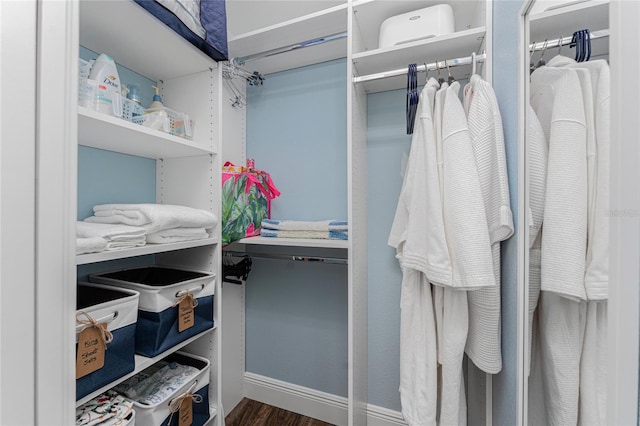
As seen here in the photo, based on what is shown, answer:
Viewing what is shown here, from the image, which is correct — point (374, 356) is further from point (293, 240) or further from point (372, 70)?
point (372, 70)

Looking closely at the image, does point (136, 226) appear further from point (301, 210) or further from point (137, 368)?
point (301, 210)

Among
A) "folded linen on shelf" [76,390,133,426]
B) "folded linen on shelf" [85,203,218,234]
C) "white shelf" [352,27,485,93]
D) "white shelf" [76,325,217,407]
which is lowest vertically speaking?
"folded linen on shelf" [76,390,133,426]

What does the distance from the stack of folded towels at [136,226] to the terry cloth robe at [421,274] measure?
80 centimetres

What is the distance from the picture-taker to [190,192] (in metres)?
1.23

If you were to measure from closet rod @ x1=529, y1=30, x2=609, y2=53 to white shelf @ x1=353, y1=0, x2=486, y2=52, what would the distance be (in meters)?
0.43

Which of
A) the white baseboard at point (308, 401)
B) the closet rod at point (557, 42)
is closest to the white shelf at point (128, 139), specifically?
the closet rod at point (557, 42)

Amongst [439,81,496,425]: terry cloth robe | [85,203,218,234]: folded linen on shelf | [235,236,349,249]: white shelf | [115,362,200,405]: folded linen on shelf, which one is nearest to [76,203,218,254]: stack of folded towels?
[85,203,218,234]: folded linen on shelf

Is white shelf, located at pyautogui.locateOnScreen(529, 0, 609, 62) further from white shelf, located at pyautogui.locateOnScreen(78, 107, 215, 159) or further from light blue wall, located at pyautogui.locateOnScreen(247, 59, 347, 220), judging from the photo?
white shelf, located at pyautogui.locateOnScreen(78, 107, 215, 159)

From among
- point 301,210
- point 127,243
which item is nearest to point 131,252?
point 127,243

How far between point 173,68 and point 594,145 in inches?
53.8

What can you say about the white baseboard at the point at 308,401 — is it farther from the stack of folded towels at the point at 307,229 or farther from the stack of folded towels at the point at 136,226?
the stack of folded towels at the point at 136,226

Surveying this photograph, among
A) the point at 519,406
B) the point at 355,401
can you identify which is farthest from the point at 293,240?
the point at 519,406

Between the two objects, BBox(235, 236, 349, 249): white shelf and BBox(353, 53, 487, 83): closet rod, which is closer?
BBox(353, 53, 487, 83): closet rod

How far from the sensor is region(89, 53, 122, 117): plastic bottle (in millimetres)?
845
